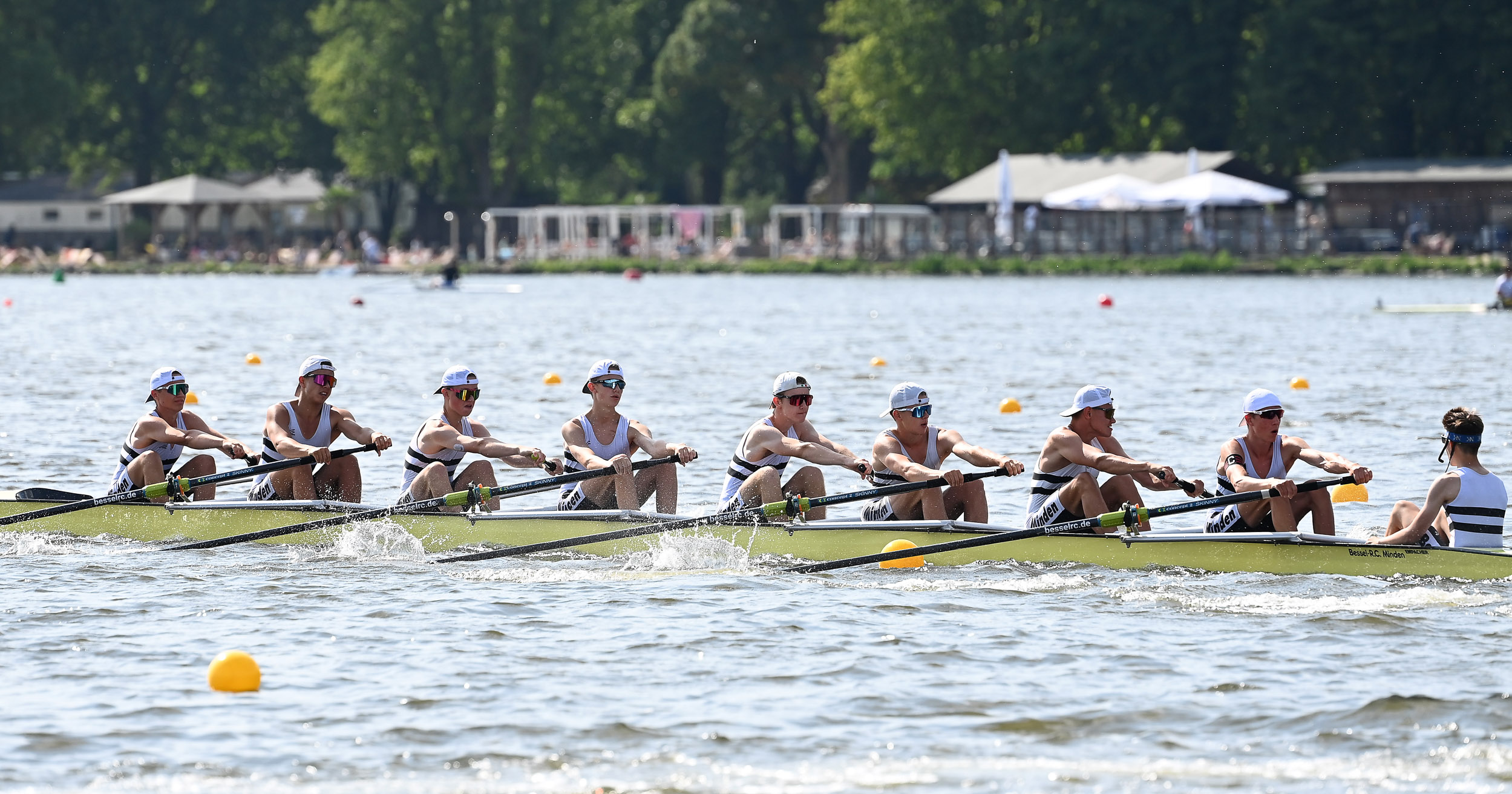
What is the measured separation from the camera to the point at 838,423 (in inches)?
1014

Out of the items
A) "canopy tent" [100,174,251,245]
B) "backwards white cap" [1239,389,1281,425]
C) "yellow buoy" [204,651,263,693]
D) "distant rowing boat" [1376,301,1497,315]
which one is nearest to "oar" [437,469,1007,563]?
"backwards white cap" [1239,389,1281,425]

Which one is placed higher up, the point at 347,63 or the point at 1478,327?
the point at 347,63

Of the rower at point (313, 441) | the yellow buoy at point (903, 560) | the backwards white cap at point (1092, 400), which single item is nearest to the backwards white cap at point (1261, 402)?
the backwards white cap at point (1092, 400)

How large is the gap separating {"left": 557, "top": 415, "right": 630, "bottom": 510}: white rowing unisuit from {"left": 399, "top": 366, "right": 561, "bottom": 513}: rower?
15 cm

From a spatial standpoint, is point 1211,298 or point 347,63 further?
point 347,63

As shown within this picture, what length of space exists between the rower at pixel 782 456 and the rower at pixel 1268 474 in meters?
2.52

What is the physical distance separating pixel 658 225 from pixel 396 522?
215 feet

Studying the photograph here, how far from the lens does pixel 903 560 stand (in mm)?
14492

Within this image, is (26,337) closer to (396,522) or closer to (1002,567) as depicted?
(396,522)

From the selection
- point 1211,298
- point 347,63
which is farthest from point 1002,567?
point 347,63

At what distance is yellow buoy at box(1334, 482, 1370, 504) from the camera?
17.9 metres

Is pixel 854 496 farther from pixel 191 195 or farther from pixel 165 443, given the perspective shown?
pixel 191 195

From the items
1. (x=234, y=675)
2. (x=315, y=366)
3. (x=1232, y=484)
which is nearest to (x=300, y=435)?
(x=315, y=366)

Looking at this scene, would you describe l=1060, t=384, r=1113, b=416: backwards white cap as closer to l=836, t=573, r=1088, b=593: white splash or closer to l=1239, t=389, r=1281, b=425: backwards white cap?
l=1239, t=389, r=1281, b=425: backwards white cap
